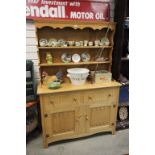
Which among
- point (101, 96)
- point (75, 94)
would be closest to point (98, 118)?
point (101, 96)

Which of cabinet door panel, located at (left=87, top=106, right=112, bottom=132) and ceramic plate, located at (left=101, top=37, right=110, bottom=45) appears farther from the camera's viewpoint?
ceramic plate, located at (left=101, top=37, right=110, bottom=45)

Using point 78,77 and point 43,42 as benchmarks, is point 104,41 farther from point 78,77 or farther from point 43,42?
point 43,42

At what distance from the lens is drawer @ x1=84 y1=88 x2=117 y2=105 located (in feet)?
6.33

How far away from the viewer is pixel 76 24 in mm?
1966

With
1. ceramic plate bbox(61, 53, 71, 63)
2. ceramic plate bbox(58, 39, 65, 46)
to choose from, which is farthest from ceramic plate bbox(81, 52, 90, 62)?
ceramic plate bbox(58, 39, 65, 46)

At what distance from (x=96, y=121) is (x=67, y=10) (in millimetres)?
1463

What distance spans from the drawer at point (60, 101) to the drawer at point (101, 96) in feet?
0.38

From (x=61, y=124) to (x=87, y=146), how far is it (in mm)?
444

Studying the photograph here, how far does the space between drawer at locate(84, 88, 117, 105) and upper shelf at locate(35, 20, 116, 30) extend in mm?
807


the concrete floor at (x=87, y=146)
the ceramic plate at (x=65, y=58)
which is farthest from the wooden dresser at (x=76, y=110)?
the ceramic plate at (x=65, y=58)

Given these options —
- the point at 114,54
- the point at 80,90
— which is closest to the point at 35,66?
the point at 80,90

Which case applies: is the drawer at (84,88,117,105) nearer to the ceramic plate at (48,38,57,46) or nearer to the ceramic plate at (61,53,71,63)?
the ceramic plate at (61,53,71,63)
